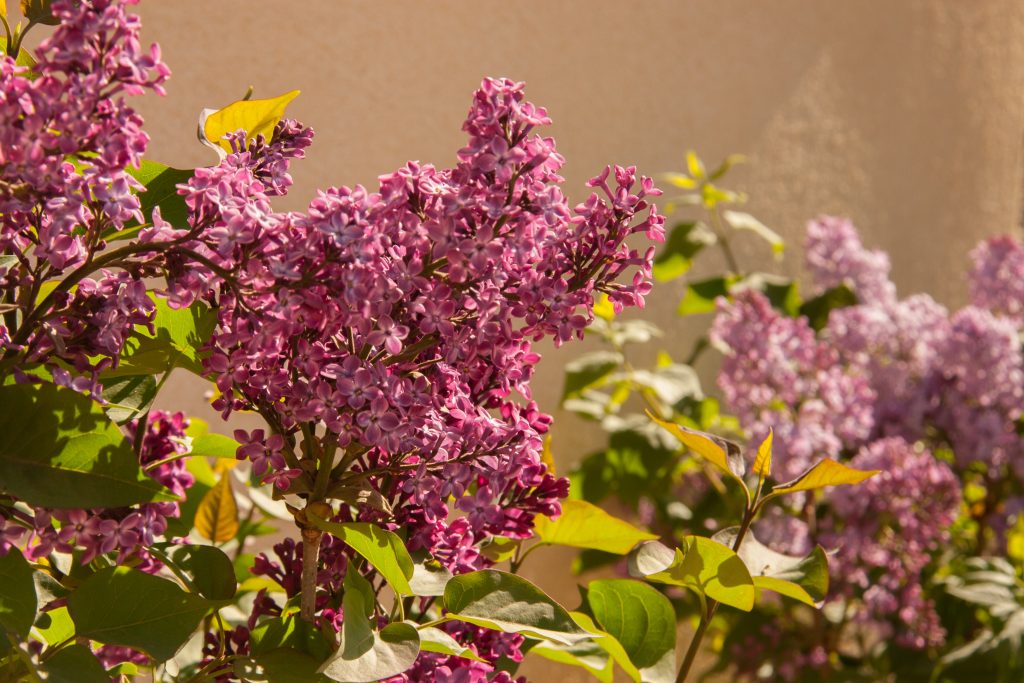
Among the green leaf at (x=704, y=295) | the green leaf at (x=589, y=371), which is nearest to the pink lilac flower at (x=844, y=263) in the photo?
the green leaf at (x=704, y=295)

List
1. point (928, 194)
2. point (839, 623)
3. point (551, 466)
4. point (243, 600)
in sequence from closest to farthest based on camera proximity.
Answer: point (551, 466) → point (243, 600) → point (839, 623) → point (928, 194)

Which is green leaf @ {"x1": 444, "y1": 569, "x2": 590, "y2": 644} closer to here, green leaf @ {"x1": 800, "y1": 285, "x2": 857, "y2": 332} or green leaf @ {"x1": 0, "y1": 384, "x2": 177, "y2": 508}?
green leaf @ {"x1": 0, "y1": 384, "x2": 177, "y2": 508}

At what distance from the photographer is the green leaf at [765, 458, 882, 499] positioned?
519 mm

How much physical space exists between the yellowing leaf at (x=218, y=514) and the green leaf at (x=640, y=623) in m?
0.22

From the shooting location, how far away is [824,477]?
21.0 inches

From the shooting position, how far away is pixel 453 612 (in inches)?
17.7

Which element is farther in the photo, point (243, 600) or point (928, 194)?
point (928, 194)

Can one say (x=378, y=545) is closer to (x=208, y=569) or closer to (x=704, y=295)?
(x=208, y=569)

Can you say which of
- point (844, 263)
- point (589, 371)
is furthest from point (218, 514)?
point (844, 263)

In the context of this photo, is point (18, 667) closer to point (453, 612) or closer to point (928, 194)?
point (453, 612)

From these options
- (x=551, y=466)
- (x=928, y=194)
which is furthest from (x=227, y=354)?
(x=928, y=194)

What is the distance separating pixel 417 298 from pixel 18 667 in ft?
0.66

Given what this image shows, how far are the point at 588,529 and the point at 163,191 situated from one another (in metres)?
0.27

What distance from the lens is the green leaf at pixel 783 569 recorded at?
0.55 m
